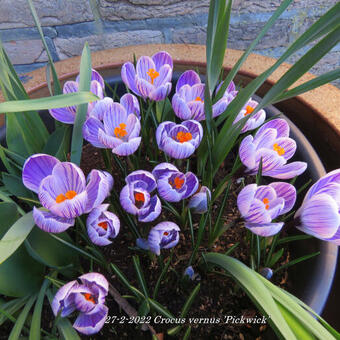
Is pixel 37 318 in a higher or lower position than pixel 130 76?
lower

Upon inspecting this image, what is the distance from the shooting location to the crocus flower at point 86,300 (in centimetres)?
42

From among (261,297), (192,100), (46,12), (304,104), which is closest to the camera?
(261,297)

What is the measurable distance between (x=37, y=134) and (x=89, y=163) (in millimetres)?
157

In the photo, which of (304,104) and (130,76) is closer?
(130,76)

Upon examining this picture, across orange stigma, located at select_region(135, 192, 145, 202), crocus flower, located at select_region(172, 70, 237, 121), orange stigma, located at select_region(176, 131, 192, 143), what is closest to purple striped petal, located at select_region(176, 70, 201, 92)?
crocus flower, located at select_region(172, 70, 237, 121)

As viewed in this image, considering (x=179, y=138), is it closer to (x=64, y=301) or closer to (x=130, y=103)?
(x=130, y=103)

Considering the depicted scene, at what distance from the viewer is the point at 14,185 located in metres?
0.52

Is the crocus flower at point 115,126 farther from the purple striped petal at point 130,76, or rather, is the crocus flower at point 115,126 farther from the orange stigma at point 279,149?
the orange stigma at point 279,149

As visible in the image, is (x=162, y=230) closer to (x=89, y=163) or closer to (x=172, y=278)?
(x=172, y=278)

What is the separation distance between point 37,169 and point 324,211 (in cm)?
37

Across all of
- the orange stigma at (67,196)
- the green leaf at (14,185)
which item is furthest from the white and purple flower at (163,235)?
the green leaf at (14,185)

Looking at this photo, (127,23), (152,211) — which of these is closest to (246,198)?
(152,211)

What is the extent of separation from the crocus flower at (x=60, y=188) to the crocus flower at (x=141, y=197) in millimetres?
30

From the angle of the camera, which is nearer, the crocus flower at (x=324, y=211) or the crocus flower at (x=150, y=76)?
the crocus flower at (x=324, y=211)
